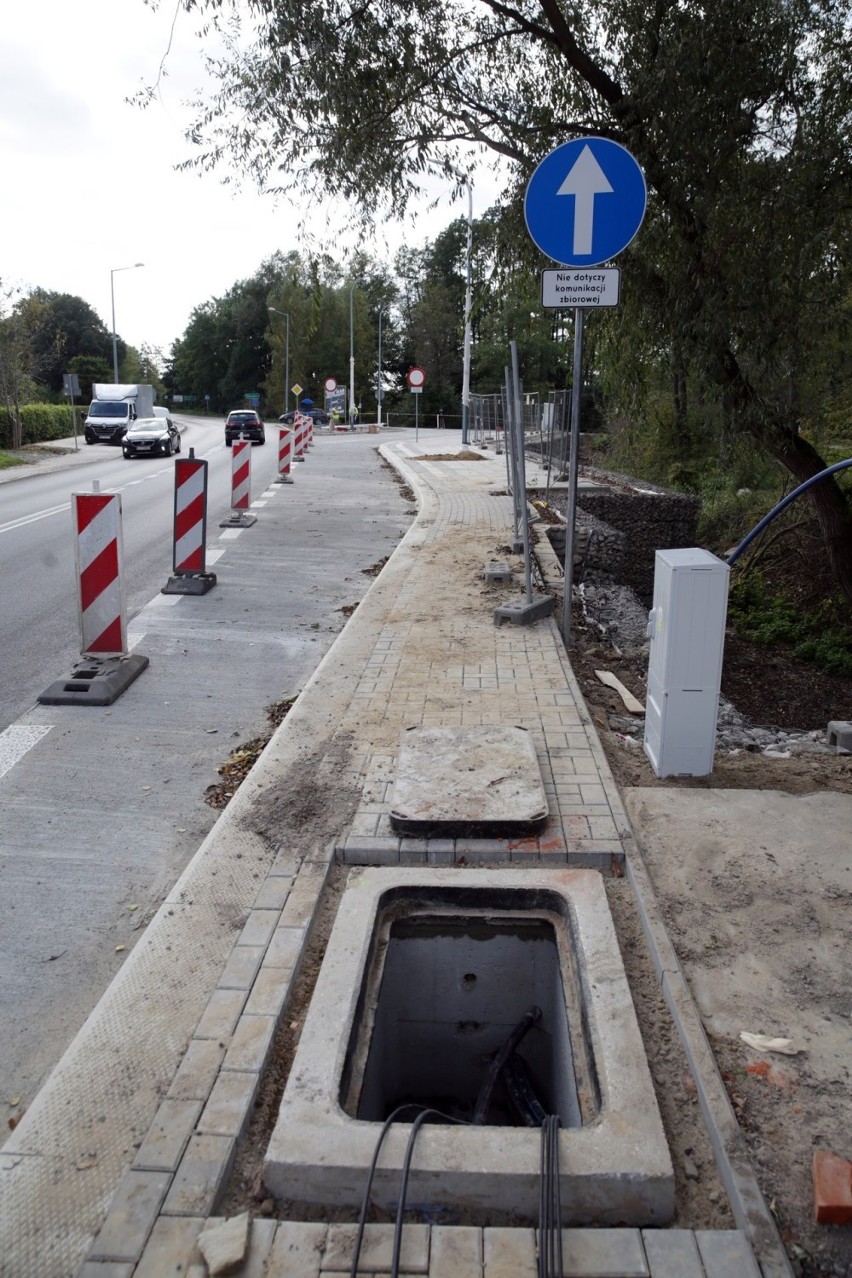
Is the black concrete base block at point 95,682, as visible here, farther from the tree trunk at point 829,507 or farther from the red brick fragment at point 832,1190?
the tree trunk at point 829,507

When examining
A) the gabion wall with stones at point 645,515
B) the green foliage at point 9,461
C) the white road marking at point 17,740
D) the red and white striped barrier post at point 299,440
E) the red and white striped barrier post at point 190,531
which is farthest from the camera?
the red and white striped barrier post at point 299,440

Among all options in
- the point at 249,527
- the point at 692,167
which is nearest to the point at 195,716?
the point at 692,167

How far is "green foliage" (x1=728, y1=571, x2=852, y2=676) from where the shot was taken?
11484 millimetres

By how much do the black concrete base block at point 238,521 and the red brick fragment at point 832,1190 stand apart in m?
13.4

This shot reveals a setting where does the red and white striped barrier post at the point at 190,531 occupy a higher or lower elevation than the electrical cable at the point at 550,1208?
higher

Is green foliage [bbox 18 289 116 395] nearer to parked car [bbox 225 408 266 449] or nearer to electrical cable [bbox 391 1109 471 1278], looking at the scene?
parked car [bbox 225 408 266 449]

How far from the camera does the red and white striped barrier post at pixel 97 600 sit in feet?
22.4

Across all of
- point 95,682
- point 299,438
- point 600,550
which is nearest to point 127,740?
point 95,682

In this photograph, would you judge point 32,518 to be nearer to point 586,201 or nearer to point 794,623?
point 794,623

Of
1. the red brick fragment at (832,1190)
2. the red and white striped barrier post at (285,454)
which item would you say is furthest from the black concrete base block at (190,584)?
the red and white striped barrier post at (285,454)

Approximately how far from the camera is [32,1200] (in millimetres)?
2484

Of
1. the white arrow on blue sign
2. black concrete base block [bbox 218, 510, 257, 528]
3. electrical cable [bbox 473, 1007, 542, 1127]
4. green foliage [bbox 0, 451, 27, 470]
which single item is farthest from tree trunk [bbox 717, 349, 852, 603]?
green foliage [bbox 0, 451, 27, 470]

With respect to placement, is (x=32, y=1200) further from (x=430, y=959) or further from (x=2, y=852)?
(x=2, y=852)

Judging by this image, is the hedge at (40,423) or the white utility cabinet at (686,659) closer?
the white utility cabinet at (686,659)
